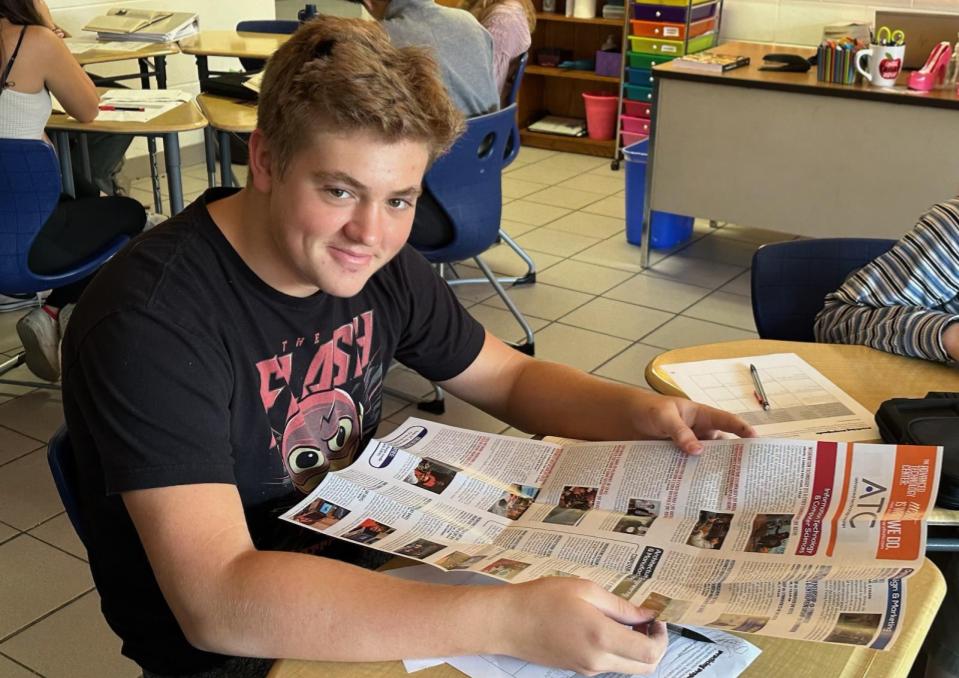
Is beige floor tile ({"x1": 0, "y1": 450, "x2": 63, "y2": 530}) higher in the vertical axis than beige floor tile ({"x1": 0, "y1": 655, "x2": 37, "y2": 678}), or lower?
higher

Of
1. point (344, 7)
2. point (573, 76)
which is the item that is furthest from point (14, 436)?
point (344, 7)

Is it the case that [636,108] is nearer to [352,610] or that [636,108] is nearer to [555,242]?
[555,242]

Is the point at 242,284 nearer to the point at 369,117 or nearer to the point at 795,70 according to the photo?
the point at 369,117

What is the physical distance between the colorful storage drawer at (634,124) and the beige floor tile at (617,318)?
2004 mm

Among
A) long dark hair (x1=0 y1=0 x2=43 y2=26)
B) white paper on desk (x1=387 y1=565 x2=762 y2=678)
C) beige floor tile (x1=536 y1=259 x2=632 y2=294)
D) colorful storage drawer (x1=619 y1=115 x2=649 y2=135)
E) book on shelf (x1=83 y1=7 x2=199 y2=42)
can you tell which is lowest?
beige floor tile (x1=536 y1=259 x2=632 y2=294)

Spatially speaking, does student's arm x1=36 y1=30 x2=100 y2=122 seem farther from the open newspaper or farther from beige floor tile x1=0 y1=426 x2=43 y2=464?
the open newspaper

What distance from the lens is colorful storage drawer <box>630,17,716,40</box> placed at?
5.19m

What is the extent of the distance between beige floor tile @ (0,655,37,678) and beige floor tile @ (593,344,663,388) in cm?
182

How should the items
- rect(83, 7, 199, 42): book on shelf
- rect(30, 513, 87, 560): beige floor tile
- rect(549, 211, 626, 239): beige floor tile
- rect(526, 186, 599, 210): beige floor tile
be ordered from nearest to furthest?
rect(30, 513, 87, 560): beige floor tile, rect(83, 7, 199, 42): book on shelf, rect(549, 211, 626, 239): beige floor tile, rect(526, 186, 599, 210): beige floor tile

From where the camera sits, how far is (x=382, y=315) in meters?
1.31

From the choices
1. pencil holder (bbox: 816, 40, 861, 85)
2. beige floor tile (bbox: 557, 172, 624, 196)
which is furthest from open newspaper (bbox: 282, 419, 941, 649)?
beige floor tile (bbox: 557, 172, 624, 196)

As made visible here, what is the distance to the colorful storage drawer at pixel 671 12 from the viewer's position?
16.9 ft

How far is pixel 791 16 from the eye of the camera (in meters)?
5.29

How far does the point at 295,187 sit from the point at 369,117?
0.11 metres
